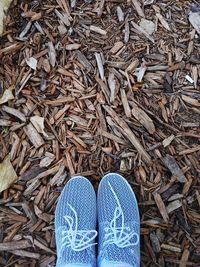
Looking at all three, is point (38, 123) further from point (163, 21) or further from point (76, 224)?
point (163, 21)

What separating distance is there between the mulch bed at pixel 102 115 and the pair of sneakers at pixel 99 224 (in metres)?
0.05

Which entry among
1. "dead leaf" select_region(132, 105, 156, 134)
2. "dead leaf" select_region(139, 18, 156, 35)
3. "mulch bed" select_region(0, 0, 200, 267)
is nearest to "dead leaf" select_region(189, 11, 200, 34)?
"mulch bed" select_region(0, 0, 200, 267)

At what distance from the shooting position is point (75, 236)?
146 centimetres

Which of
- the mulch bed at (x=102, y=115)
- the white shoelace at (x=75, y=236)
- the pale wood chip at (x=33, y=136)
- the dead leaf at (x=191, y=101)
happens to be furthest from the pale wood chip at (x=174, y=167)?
the pale wood chip at (x=33, y=136)

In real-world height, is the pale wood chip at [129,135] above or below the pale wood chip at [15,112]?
below

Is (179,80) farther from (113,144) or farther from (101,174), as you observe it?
(101,174)

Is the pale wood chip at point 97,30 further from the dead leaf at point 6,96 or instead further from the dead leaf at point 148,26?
the dead leaf at point 6,96

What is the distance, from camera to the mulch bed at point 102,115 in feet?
4.97

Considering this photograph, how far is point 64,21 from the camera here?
5.62ft

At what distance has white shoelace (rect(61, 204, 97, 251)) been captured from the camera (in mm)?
1441

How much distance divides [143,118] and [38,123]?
37 cm

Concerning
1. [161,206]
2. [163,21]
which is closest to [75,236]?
[161,206]

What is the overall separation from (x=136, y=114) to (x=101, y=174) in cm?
25

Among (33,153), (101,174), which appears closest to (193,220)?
(101,174)
